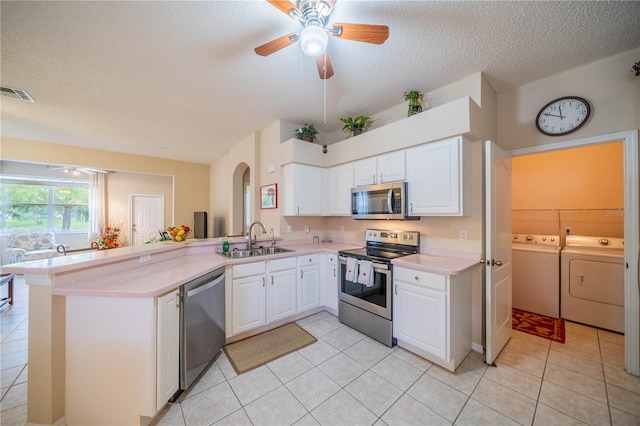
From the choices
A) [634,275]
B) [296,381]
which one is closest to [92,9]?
[296,381]

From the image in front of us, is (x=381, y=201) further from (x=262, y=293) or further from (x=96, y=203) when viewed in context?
(x=96, y=203)

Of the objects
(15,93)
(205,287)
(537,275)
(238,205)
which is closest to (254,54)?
(205,287)

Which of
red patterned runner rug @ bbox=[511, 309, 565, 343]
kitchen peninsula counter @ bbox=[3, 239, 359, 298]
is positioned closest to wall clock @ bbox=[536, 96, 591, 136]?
red patterned runner rug @ bbox=[511, 309, 565, 343]

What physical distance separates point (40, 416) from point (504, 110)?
475 cm

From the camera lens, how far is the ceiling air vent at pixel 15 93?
2.53 metres

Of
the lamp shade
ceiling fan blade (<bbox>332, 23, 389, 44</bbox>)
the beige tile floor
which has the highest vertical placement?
ceiling fan blade (<bbox>332, 23, 389, 44</bbox>)

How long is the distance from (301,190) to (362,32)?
210 cm

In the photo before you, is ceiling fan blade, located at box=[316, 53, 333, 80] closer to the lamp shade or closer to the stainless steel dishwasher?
the lamp shade

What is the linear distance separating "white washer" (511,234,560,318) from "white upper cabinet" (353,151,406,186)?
2.25 m

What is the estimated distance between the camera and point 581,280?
2764mm

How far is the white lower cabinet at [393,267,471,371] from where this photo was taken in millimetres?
1954

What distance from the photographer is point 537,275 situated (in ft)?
10.00

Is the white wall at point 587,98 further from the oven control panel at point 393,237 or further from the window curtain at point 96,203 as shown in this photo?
the window curtain at point 96,203

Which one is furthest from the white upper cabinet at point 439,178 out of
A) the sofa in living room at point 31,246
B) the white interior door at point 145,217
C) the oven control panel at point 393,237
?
the white interior door at point 145,217
